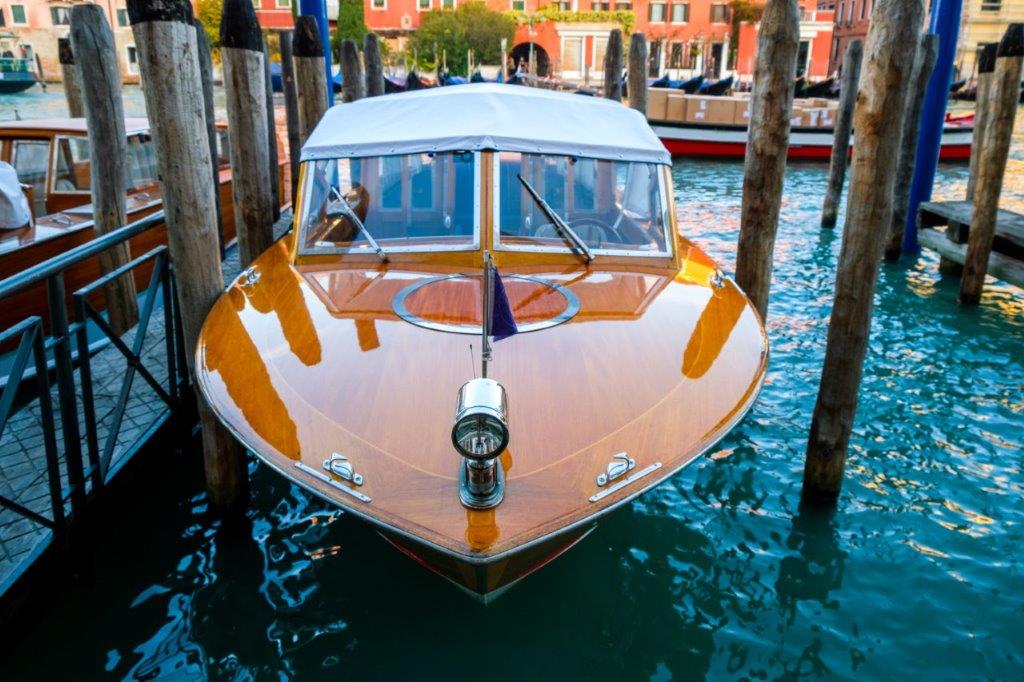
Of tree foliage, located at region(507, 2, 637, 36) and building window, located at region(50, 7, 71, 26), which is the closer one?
tree foliage, located at region(507, 2, 637, 36)

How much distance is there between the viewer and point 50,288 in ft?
10.6

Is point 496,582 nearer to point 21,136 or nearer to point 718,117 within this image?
point 21,136

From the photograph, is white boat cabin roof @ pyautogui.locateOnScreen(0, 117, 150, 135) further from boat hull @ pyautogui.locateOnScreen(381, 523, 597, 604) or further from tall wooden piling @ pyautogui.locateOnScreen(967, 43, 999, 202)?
tall wooden piling @ pyautogui.locateOnScreen(967, 43, 999, 202)

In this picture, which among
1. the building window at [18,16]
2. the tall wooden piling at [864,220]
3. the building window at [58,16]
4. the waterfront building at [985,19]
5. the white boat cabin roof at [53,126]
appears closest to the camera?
the tall wooden piling at [864,220]

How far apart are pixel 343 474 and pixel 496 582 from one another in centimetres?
64

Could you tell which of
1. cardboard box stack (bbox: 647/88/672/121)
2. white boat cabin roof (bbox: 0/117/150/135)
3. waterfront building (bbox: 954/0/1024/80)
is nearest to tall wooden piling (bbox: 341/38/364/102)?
white boat cabin roof (bbox: 0/117/150/135)

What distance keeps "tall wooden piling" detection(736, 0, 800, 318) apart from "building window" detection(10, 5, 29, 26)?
53.7 m

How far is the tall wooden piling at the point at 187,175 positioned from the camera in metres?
3.25

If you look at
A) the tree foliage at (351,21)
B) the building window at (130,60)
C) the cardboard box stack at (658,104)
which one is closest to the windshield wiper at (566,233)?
the cardboard box stack at (658,104)

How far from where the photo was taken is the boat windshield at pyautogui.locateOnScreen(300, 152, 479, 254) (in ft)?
13.7

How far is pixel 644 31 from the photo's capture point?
40.4m

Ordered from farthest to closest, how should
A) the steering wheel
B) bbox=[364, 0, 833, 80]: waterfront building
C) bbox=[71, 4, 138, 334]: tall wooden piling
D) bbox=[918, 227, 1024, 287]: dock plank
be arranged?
bbox=[364, 0, 833, 80]: waterfront building < bbox=[918, 227, 1024, 287]: dock plank < bbox=[71, 4, 138, 334]: tall wooden piling < the steering wheel

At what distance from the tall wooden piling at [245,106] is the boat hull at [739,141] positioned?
46.7ft

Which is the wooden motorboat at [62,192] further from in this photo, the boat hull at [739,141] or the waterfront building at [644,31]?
the waterfront building at [644,31]
